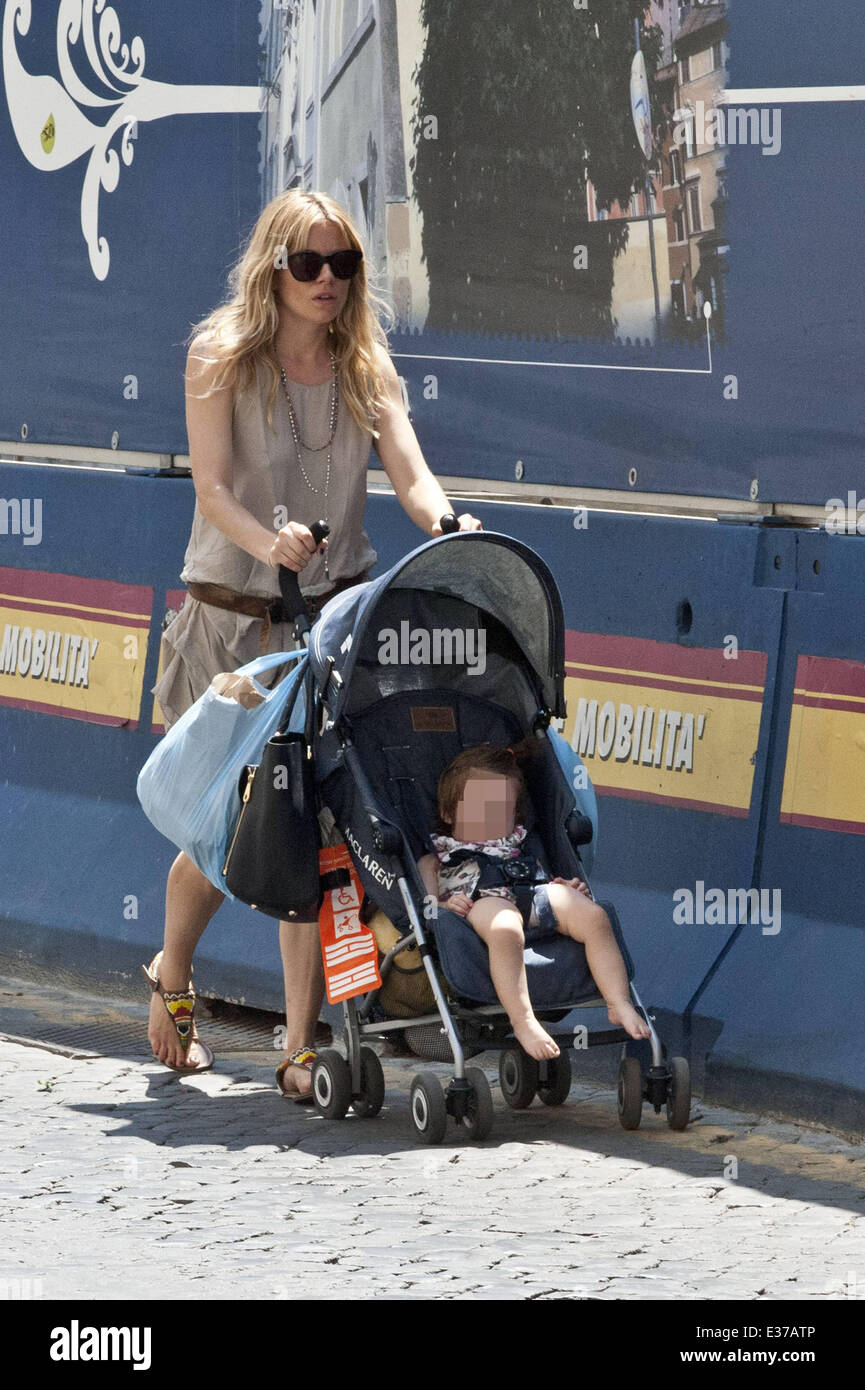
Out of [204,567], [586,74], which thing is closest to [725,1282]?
[204,567]

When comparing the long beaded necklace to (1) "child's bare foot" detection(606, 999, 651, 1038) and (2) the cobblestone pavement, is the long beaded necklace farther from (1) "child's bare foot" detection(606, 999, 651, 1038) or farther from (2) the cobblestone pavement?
(2) the cobblestone pavement

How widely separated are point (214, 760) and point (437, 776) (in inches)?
22.6

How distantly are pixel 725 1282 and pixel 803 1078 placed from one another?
1396 millimetres

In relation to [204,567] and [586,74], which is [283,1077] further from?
[586,74]

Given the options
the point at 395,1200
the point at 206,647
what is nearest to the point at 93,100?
the point at 206,647

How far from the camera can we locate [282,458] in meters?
6.07

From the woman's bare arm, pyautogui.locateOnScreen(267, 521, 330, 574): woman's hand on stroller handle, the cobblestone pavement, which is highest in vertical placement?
the woman's bare arm

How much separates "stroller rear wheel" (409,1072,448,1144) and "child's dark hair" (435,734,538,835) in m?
0.66

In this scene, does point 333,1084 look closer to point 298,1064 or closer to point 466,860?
point 298,1064

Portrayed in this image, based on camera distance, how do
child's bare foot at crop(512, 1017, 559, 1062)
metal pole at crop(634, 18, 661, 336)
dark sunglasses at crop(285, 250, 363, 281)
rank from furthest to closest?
metal pole at crop(634, 18, 661, 336), dark sunglasses at crop(285, 250, 363, 281), child's bare foot at crop(512, 1017, 559, 1062)

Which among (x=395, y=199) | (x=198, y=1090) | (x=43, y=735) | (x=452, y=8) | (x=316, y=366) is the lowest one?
(x=198, y=1090)

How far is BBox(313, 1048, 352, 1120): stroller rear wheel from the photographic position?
5781 mm

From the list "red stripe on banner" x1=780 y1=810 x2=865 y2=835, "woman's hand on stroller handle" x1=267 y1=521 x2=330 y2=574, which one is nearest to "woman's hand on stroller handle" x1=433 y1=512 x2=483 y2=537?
"woman's hand on stroller handle" x1=267 y1=521 x2=330 y2=574

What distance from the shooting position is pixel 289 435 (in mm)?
6070
